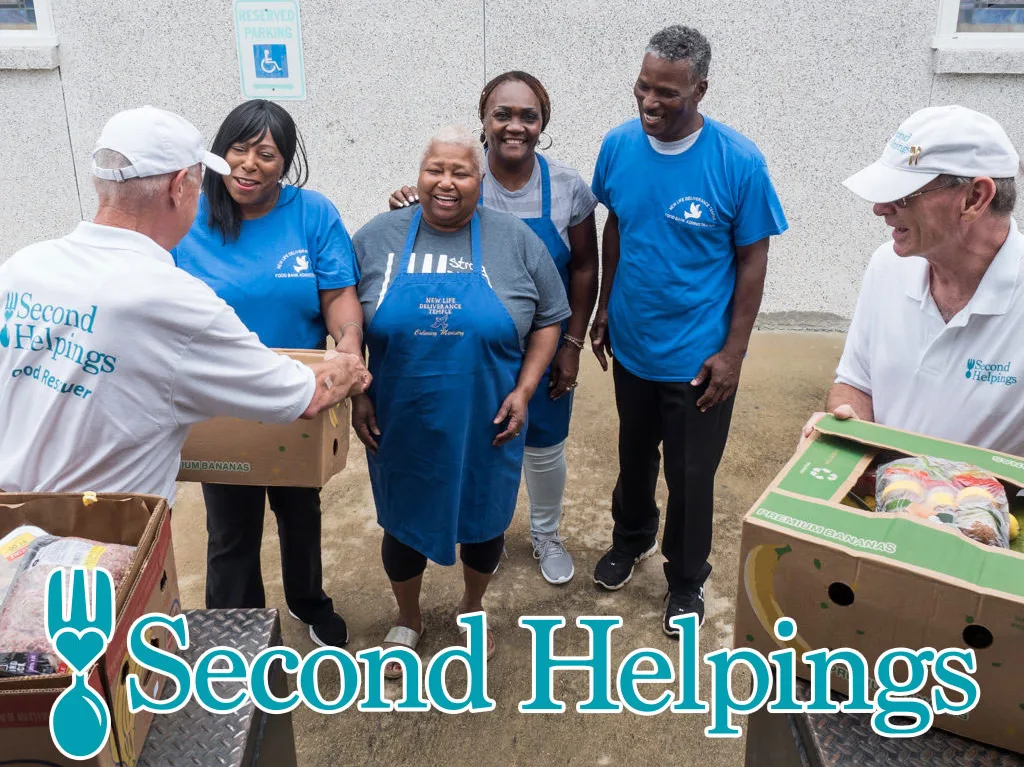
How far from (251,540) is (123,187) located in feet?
4.49

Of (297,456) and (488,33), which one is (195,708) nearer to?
(297,456)

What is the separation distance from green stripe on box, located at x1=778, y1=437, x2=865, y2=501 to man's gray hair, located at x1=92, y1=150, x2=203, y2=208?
153 centimetres

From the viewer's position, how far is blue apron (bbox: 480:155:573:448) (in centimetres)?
312

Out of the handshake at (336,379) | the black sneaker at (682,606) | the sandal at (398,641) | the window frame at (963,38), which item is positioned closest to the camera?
the handshake at (336,379)

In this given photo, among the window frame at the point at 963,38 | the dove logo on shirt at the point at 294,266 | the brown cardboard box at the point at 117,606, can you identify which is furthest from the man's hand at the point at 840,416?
the window frame at the point at 963,38

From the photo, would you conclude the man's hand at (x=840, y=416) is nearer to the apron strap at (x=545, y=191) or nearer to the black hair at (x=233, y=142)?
the apron strap at (x=545, y=191)

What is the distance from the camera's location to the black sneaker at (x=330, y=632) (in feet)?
10.6

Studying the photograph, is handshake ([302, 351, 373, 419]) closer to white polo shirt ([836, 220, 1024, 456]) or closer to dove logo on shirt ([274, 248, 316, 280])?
dove logo on shirt ([274, 248, 316, 280])

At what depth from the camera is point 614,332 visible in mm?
3268

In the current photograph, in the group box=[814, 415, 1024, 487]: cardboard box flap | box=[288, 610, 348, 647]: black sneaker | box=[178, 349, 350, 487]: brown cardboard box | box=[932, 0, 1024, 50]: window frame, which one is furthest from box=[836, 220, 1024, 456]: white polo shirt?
box=[932, 0, 1024, 50]: window frame

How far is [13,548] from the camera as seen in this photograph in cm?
163

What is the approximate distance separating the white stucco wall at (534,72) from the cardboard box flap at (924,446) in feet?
12.8

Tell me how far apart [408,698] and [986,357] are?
2099 millimetres

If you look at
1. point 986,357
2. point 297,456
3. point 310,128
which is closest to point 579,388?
point 310,128
